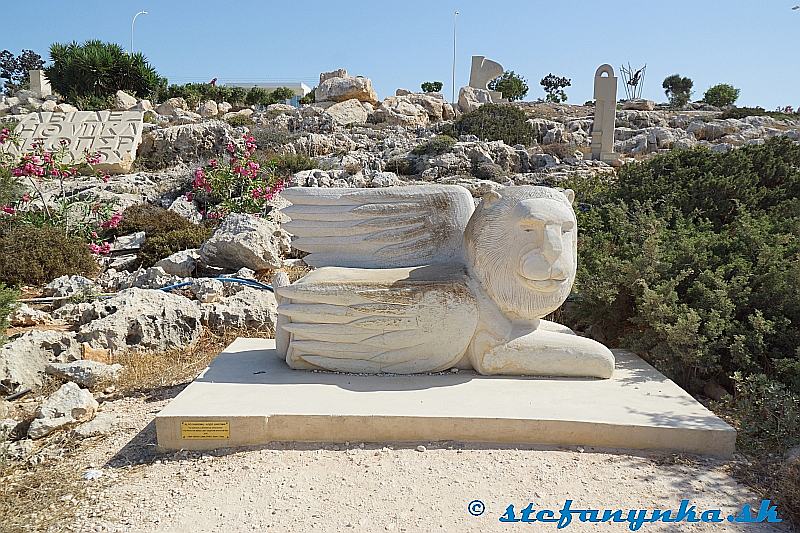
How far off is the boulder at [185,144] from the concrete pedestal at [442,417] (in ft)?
40.5

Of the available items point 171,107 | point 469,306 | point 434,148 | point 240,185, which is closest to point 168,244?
point 240,185

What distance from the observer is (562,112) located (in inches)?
1298

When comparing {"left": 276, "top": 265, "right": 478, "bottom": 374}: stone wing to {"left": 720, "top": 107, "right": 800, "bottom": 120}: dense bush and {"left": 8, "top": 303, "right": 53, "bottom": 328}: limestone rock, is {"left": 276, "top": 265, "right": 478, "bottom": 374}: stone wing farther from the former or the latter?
{"left": 720, "top": 107, "right": 800, "bottom": 120}: dense bush

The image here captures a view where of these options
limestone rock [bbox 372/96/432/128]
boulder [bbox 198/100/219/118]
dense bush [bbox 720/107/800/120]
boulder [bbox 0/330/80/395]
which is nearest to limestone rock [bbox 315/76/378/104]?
limestone rock [bbox 372/96/432/128]

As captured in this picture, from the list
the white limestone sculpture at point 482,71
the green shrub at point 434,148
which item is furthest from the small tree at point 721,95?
the green shrub at point 434,148

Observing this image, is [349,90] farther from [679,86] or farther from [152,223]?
A: [679,86]

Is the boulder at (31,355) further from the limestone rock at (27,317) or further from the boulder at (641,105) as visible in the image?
the boulder at (641,105)

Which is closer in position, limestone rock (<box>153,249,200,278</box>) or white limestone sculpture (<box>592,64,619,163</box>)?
limestone rock (<box>153,249,200,278</box>)

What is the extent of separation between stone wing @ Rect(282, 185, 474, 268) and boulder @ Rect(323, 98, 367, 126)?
20.2 m

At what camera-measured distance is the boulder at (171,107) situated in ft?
78.3

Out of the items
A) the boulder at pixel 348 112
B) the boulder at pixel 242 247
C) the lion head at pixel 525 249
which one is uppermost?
the boulder at pixel 348 112

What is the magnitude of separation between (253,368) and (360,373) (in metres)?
0.71

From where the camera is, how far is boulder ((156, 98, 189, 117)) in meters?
23.9

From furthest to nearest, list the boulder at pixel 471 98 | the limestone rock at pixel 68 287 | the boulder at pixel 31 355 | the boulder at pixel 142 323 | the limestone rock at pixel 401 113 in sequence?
the boulder at pixel 471 98
the limestone rock at pixel 401 113
the limestone rock at pixel 68 287
the boulder at pixel 142 323
the boulder at pixel 31 355
